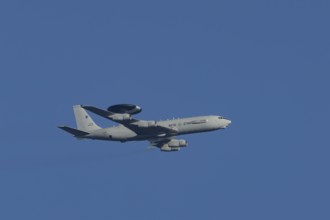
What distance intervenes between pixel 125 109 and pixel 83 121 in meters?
21.5

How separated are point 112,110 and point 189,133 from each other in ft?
58.0

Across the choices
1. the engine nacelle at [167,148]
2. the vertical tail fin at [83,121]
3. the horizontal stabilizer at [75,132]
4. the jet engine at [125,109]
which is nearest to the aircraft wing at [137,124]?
the jet engine at [125,109]

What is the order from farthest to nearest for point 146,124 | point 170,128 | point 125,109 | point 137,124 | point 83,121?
point 83,121 → point 170,128 → point 146,124 → point 137,124 → point 125,109

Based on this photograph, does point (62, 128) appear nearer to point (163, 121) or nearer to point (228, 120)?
point (163, 121)

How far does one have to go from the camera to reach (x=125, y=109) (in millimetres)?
126438

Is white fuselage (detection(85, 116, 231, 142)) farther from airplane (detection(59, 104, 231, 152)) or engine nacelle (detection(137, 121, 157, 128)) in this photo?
engine nacelle (detection(137, 121, 157, 128))

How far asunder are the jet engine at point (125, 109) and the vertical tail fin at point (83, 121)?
16.6 meters

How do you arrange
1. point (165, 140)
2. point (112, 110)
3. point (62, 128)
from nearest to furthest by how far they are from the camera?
1. point (112, 110)
2. point (62, 128)
3. point (165, 140)

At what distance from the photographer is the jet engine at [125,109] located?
412 feet

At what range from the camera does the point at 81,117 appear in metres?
147

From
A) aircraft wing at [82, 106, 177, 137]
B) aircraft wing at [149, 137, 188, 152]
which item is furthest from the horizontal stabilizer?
aircraft wing at [149, 137, 188, 152]

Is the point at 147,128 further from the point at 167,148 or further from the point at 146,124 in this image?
the point at 167,148

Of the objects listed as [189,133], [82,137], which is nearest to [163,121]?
[189,133]

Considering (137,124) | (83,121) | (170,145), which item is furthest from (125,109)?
(83,121)
